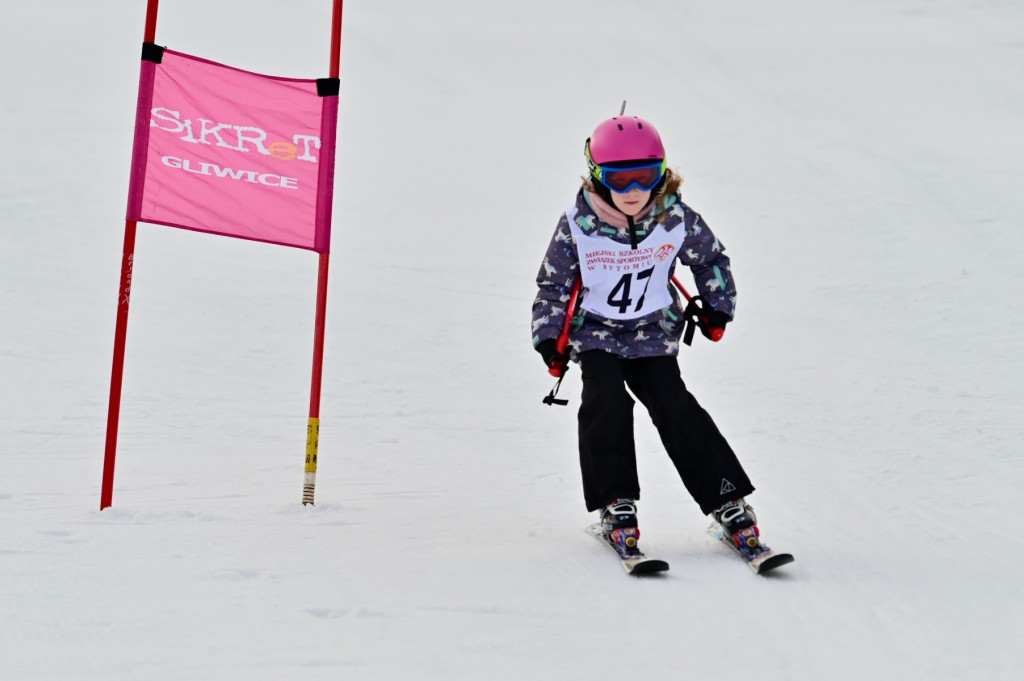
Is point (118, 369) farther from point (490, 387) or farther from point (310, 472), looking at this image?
point (490, 387)

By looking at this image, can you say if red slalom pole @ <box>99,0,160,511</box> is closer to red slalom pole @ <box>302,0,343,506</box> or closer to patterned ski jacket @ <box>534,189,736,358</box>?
red slalom pole @ <box>302,0,343,506</box>

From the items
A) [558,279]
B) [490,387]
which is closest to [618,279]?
[558,279]

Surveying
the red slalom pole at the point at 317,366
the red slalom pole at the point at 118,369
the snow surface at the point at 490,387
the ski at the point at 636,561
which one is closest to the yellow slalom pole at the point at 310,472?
the red slalom pole at the point at 317,366

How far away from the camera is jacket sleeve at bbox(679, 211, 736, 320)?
14.0 feet

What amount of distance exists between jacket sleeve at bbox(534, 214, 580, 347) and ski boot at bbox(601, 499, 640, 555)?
2.07 feet

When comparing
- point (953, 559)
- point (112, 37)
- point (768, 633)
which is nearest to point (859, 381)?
point (953, 559)

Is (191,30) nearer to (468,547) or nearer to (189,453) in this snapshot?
(189,453)

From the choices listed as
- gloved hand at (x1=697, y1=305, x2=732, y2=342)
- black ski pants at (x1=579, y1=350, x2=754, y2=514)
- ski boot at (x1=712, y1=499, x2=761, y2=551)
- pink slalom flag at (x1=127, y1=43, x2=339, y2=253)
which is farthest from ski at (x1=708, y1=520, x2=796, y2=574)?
pink slalom flag at (x1=127, y1=43, x2=339, y2=253)

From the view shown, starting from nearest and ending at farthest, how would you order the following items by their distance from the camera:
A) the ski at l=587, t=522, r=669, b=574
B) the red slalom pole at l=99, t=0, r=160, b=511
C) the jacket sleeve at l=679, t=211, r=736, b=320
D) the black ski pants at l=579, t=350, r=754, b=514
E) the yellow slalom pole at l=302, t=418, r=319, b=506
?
the ski at l=587, t=522, r=669, b=574 < the black ski pants at l=579, t=350, r=754, b=514 < the jacket sleeve at l=679, t=211, r=736, b=320 < the red slalom pole at l=99, t=0, r=160, b=511 < the yellow slalom pole at l=302, t=418, r=319, b=506

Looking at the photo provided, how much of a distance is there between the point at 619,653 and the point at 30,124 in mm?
12863

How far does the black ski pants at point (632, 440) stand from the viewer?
403cm

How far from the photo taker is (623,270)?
418 centimetres

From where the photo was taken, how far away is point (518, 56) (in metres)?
19.6

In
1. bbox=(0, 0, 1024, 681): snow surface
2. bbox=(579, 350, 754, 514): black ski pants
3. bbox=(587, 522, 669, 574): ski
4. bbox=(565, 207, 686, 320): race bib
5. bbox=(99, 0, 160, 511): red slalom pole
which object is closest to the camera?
bbox=(0, 0, 1024, 681): snow surface
